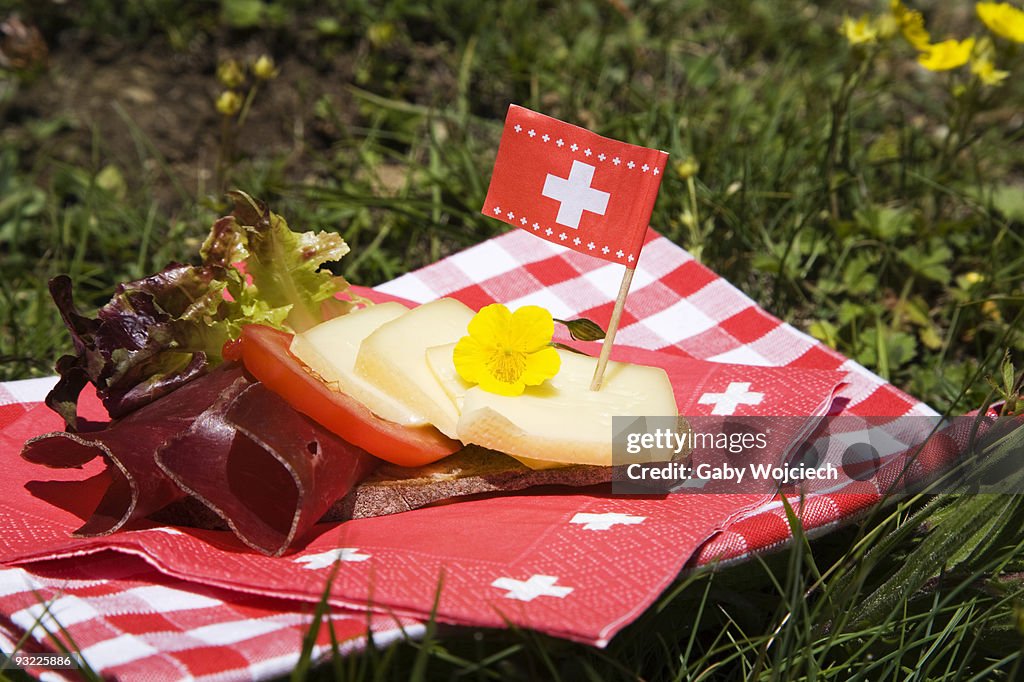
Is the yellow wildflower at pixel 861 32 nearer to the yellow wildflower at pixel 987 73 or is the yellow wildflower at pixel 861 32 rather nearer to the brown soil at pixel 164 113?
the yellow wildflower at pixel 987 73

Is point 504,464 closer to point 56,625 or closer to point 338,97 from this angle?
point 56,625

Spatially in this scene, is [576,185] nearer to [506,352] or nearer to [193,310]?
[506,352]

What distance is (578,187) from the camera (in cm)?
187

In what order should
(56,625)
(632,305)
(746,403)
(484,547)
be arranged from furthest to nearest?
(632,305)
(746,403)
(484,547)
(56,625)

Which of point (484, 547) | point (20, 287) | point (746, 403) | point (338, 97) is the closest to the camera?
point (484, 547)

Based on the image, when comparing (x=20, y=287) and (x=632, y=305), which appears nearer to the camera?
(x=632, y=305)

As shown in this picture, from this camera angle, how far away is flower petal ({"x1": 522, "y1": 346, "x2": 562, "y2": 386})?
5.86 feet

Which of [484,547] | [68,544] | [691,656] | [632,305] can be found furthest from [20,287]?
[691,656]

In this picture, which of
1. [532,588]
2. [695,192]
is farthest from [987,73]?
[532,588]

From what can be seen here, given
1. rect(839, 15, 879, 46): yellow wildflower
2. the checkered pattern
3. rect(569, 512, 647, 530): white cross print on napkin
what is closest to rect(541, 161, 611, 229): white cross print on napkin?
rect(569, 512, 647, 530): white cross print on napkin

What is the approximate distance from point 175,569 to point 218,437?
9.6 inches

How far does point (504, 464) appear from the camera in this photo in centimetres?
180

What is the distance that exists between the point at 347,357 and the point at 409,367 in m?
0.14

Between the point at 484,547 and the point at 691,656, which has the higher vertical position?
the point at 484,547
